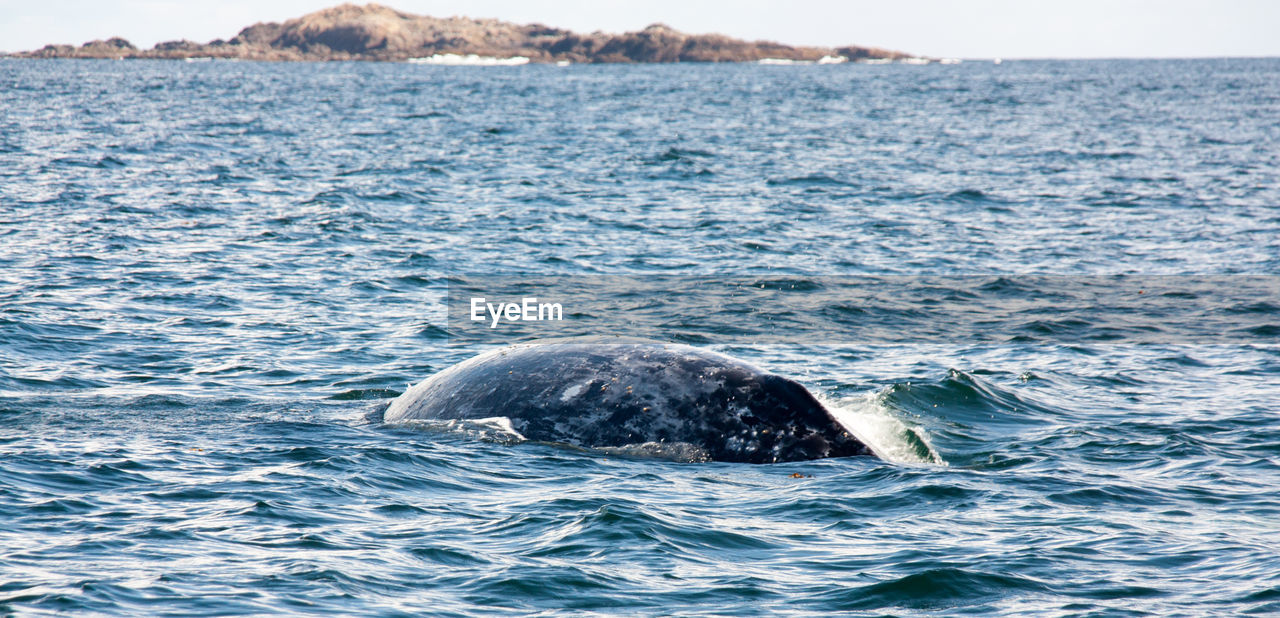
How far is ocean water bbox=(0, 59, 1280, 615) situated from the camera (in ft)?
26.7

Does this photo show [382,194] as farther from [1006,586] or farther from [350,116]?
[350,116]

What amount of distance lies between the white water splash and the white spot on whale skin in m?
2.25

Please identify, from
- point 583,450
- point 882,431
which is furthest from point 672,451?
point 882,431

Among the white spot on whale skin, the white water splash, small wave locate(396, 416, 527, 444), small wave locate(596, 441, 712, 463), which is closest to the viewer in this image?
small wave locate(596, 441, 712, 463)

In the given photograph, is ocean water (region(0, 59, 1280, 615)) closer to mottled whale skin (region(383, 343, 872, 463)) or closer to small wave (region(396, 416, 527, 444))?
small wave (region(396, 416, 527, 444))

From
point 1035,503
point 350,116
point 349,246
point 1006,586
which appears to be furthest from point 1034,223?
point 350,116

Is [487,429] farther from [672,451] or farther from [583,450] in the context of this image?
[672,451]

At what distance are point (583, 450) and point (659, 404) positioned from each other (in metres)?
0.91

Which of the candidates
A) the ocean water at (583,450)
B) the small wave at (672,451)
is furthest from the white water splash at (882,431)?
the small wave at (672,451)

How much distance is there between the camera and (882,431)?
12.5 m

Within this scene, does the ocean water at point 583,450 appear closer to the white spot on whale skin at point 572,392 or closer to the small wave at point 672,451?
the small wave at point 672,451

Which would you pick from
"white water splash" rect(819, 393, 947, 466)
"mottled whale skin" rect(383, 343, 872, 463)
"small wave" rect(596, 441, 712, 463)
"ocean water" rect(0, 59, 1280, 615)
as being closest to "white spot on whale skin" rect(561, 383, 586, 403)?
"mottled whale skin" rect(383, 343, 872, 463)

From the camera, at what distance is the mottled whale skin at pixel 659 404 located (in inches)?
408

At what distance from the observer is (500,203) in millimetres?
34375
